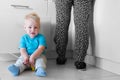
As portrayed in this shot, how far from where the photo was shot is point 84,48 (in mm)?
1763

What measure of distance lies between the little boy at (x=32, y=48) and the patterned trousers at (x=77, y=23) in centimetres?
20

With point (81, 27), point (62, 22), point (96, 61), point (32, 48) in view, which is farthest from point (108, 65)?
point (32, 48)

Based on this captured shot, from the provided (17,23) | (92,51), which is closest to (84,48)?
(92,51)

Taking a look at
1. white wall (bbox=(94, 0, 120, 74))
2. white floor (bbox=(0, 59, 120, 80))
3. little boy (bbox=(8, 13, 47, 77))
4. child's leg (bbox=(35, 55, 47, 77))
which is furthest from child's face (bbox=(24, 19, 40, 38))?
white wall (bbox=(94, 0, 120, 74))

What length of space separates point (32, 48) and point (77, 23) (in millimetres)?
431

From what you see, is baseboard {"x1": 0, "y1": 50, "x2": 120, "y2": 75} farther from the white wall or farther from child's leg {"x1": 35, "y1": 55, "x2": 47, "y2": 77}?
child's leg {"x1": 35, "y1": 55, "x2": 47, "y2": 77}

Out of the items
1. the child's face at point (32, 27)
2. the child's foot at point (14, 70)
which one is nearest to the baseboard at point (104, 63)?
the child's face at point (32, 27)

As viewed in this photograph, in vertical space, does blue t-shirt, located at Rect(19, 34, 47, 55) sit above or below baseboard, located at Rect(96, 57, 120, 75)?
above

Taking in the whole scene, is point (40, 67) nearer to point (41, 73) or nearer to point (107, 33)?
point (41, 73)

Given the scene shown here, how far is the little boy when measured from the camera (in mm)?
1617

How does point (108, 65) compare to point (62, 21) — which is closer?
point (108, 65)

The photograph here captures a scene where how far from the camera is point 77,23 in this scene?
5.80ft

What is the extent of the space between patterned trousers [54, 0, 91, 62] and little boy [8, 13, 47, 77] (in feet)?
0.66

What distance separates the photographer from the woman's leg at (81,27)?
173 cm
